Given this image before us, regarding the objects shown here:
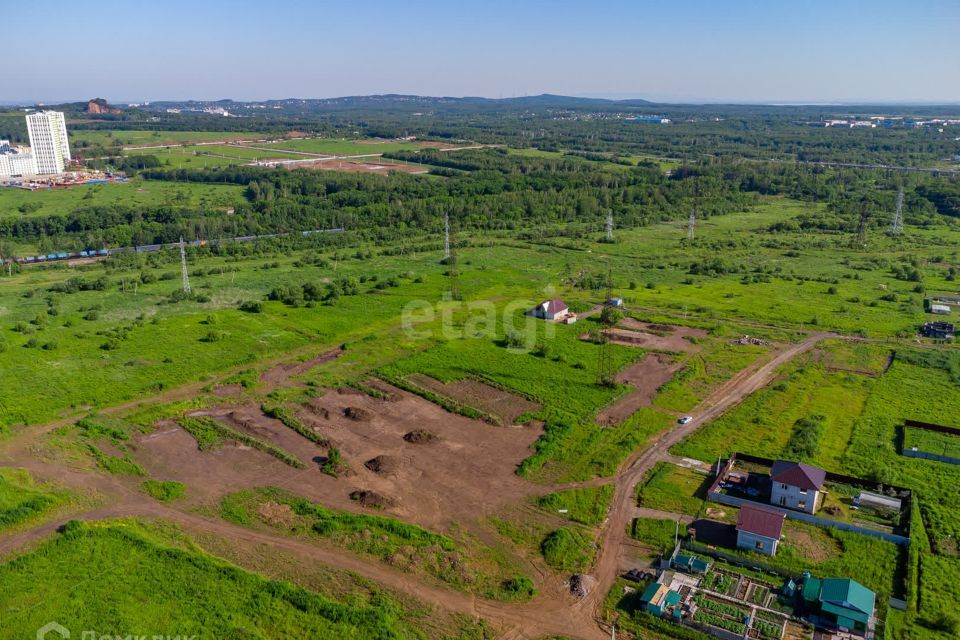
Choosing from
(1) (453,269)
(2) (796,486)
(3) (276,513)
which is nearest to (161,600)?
(3) (276,513)

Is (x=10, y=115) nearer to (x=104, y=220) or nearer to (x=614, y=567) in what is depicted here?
(x=104, y=220)

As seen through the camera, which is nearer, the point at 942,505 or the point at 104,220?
the point at 942,505

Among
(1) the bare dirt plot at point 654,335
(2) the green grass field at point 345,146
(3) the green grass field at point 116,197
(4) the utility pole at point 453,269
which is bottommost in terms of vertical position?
(1) the bare dirt plot at point 654,335

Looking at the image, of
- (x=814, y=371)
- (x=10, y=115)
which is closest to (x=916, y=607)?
(x=814, y=371)

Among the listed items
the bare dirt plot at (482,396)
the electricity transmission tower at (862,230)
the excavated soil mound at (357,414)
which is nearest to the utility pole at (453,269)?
the bare dirt plot at (482,396)

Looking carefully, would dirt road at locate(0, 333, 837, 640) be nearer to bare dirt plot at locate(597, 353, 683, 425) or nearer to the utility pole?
bare dirt plot at locate(597, 353, 683, 425)

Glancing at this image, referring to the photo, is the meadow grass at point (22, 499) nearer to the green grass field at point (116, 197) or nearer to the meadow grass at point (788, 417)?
the meadow grass at point (788, 417)
